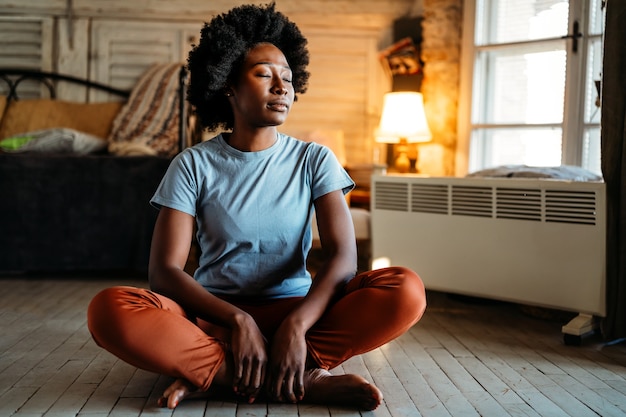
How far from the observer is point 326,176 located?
6.24 feet

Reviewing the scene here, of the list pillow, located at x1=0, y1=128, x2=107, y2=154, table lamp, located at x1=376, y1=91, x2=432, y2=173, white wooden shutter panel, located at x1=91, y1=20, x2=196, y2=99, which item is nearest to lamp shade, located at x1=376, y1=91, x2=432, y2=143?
table lamp, located at x1=376, y1=91, x2=432, y2=173

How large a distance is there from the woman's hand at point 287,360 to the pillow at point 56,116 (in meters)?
3.32

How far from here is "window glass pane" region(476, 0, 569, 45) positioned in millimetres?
3576

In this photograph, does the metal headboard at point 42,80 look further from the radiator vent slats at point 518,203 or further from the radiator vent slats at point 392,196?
the radiator vent slats at point 518,203

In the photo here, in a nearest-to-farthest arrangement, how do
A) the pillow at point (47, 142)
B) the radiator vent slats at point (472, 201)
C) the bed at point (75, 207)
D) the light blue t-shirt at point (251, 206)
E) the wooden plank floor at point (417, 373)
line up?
the wooden plank floor at point (417, 373) → the light blue t-shirt at point (251, 206) → the radiator vent slats at point (472, 201) → the bed at point (75, 207) → the pillow at point (47, 142)

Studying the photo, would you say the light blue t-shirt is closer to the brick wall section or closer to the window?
the window

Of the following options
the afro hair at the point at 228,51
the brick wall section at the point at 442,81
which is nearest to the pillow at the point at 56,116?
the brick wall section at the point at 442,81

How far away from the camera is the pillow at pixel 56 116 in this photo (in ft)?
14.8

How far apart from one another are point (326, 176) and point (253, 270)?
1.06ft

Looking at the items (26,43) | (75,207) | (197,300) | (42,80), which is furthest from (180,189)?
(26,43)

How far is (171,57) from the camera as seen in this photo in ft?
15.9

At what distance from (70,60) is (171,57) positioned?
69cm

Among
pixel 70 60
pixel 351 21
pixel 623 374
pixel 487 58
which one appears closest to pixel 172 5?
pixel 70 60

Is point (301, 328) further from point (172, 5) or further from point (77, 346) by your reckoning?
point (172, 5)
